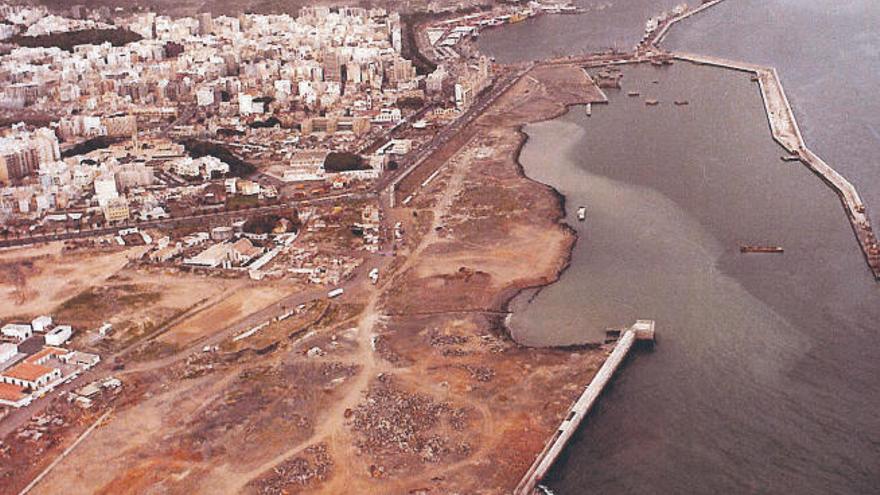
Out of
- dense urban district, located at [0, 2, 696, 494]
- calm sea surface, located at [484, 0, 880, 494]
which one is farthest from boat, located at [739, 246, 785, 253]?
dense urban district, located at [0, 2, 696, 494]

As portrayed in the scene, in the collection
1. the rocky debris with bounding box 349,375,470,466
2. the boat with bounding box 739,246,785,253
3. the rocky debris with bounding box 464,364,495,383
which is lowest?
the rocky debris with bounding box 349,375,470,466

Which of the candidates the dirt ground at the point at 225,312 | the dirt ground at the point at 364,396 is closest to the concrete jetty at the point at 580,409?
the dirt ground at the point at 364,396

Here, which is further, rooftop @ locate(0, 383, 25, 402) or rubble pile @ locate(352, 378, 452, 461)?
rooftop @ locate(0, 383, 25, 402)

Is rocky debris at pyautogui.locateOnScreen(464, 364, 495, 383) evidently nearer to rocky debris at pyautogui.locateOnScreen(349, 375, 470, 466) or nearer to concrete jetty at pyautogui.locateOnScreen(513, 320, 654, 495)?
rocky debris at pyautogui.locateOnScreen(349, 375, 470, 466)

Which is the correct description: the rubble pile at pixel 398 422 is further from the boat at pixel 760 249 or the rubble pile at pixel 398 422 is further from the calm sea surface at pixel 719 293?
the boat at pixel 760 249

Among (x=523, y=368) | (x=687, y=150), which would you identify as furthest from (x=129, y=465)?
(x=687, y=150)

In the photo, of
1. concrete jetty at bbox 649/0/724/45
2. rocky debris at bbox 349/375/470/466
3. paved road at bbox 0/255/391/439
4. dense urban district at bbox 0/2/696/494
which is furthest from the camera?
concrete jetty at bbox 649/0/724/45
